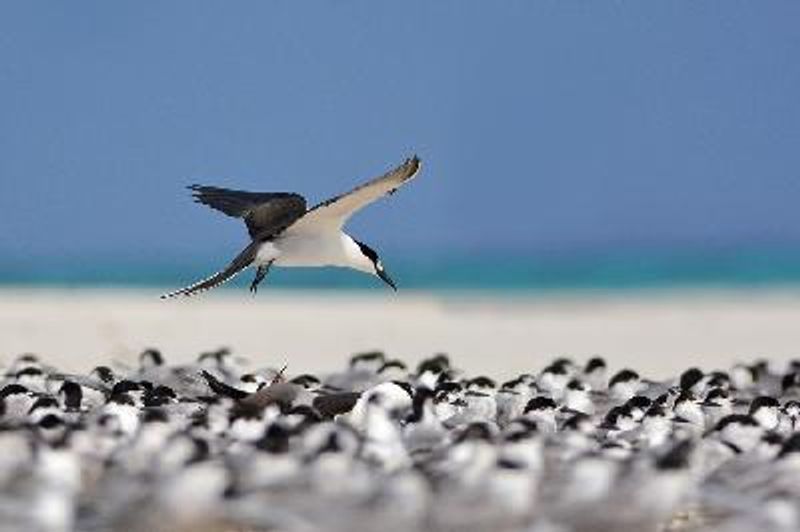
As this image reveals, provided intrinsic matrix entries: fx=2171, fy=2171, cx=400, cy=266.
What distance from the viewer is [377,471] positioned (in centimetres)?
641

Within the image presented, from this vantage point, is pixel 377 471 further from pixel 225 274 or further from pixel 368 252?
pixel 368 252

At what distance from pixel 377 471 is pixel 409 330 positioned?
45.9 feet

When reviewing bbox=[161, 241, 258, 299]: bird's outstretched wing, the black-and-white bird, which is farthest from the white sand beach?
bbox=[161, 241, 258, 299]: bird's outstretched wing

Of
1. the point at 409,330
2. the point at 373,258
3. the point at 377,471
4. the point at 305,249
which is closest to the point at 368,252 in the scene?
the point at 373,258

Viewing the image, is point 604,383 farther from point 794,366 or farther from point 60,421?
point 60,421

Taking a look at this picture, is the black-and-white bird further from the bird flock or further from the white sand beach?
the white sand beach

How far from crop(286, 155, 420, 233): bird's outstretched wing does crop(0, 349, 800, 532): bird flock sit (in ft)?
2.72

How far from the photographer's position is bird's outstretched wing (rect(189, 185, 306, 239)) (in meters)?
9.66

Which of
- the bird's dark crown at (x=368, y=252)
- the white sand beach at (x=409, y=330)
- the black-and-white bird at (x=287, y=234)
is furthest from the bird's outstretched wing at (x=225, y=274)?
the white sand beach at (x=409, y=330)

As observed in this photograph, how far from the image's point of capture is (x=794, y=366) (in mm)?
12695

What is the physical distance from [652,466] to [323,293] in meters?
24.2

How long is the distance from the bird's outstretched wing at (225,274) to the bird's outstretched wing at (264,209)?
0.37 ft

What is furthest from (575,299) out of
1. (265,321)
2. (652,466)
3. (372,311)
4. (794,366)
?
(652,466)

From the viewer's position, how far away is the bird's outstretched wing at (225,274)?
9328 millimetres
